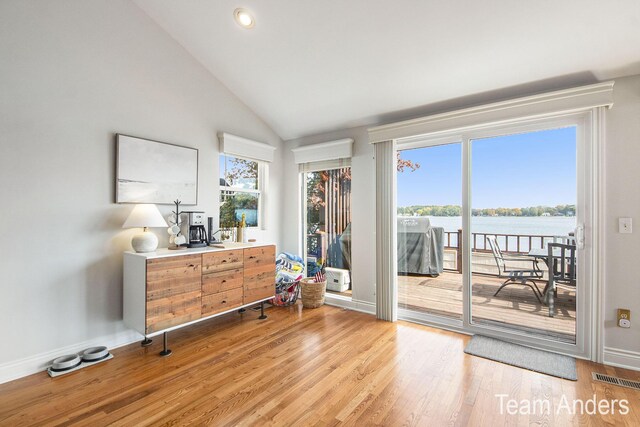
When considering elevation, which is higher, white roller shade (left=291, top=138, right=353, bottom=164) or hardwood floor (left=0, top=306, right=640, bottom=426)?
white roller shade (left=291, top=138, right=353, bottom=164)

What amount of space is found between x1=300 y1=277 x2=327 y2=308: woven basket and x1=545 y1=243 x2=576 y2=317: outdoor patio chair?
2.38 m

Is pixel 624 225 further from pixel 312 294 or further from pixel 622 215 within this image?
pixel 312 294

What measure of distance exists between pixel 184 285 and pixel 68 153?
1.43 meters

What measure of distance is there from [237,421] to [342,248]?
100 inches

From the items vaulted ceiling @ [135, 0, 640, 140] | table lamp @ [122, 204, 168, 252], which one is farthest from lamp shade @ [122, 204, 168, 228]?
vaulted ceiling @ [135, 0, 640, 140]

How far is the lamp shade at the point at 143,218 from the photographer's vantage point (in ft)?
8.39

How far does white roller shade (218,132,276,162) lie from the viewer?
11.6 feet

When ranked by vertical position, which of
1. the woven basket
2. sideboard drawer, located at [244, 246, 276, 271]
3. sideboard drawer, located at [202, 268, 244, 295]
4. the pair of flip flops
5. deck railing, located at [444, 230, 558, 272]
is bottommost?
the pair of flip flops

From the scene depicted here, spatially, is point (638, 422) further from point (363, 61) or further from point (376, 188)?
point (363, 61)

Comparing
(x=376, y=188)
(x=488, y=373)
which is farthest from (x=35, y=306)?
(x=488, y=373)

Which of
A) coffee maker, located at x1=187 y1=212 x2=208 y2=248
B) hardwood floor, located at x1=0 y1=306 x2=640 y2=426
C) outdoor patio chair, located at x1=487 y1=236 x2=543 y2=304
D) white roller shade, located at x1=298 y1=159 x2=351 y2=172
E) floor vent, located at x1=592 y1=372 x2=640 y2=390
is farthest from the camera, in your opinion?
white roller shade, located at x1=298 y1=159 x2=351 y2=172

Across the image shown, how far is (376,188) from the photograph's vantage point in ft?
11.4

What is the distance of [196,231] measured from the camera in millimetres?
3141

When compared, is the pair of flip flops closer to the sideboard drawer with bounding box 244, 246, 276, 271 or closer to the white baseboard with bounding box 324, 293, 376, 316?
the sideboard drawer with bounding box 244, 246, 276, 271
